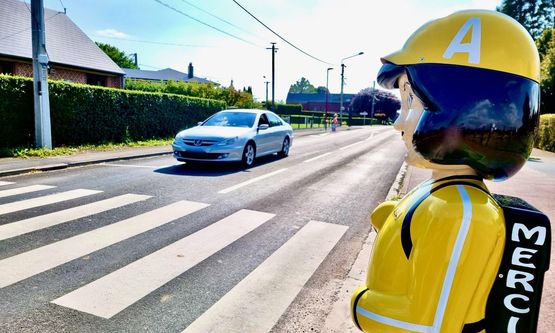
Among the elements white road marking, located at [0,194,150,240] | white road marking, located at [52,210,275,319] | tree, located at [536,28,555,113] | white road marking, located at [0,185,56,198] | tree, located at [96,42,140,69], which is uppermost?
tree, located at [96,42,140,69]

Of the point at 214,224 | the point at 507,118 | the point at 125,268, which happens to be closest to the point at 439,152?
the point at 507,118

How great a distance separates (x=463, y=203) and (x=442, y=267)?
206mm

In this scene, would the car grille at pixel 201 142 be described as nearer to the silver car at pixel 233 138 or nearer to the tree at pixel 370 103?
the silver car at pixel 233 138

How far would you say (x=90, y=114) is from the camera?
14258 mm

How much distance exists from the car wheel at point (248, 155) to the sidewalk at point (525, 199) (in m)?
3.98

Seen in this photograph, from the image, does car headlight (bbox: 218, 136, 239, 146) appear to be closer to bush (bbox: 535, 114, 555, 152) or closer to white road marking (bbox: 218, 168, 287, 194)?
white road marking (bbox: 218, 168, 287, 194)

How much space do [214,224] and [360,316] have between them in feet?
13.8

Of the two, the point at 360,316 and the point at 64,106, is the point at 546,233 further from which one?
the point at 64,106

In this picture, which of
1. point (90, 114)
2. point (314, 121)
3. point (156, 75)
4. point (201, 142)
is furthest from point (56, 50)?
point (156, 75)

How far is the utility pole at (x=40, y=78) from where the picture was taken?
11.6 m

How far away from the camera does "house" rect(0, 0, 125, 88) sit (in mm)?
22203

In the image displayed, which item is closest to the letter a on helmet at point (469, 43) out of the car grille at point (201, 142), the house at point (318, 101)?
the car grille at point (201, 142)

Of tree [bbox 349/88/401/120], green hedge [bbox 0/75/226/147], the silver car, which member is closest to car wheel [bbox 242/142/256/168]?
the silver car

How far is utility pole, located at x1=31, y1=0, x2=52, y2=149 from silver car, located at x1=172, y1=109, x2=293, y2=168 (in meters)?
4.72
